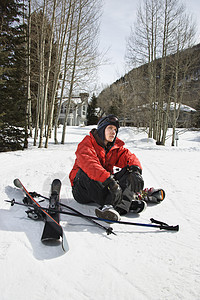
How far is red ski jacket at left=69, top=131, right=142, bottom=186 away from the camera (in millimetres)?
2154

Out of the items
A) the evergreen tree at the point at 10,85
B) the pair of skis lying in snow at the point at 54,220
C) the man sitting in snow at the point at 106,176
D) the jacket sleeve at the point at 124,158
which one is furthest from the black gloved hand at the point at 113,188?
the evergreen tree at the point at 10,85

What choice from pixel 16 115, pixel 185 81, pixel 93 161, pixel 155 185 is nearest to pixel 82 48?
pixel 16 115

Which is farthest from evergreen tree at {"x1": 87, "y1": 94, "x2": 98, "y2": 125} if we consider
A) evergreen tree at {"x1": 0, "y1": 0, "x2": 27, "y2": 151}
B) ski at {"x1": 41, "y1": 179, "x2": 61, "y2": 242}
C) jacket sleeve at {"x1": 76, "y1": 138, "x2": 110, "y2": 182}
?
jacket sleeve at {"x1": 76, "y1": 138, "x2": 110, "y2": 182}

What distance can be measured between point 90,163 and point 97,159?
14 cm

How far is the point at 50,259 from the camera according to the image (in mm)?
1486

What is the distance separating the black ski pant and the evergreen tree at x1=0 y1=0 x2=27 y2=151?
5.37 metres

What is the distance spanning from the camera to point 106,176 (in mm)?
2088

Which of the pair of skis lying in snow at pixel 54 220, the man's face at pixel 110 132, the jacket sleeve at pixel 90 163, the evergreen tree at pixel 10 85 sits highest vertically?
the evergreen tree at pixel 10 85

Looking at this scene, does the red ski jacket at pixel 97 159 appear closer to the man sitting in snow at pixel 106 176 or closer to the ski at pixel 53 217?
the man sitting in snow at pixel 106 176

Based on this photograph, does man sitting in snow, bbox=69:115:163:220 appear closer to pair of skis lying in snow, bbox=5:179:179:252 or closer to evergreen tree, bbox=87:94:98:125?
pair of skis lying in snow, bbox=5:179:179:252

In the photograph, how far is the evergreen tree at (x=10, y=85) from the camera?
23.9 feet

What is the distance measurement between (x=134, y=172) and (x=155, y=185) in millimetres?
1636

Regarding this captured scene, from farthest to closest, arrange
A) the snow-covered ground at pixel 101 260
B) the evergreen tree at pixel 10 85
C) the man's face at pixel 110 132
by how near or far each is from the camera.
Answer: the evergreen tree at pixel 10 85 → the man's face at pixel 110 132 → the snow-covered ground at pixel 101 260

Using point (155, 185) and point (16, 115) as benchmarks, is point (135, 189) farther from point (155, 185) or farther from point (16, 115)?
point (16, 115)
